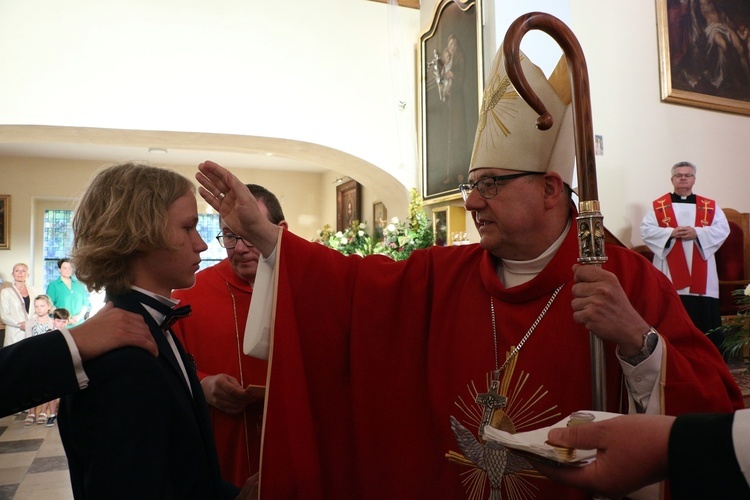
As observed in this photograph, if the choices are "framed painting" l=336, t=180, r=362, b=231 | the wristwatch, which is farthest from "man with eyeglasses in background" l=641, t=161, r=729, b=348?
"framed painting" l=336, t=180, r=362, b=231

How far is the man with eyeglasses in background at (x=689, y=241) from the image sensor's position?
5938 millimetres

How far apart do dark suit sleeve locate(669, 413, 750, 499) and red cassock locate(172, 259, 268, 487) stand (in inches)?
58.1

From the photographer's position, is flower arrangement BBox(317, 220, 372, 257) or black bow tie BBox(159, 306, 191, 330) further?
flower arrangement BBox(317, 220, 372, 257)

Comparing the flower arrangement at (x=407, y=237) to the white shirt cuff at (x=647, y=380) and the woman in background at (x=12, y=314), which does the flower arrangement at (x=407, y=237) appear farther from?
the white shirt cuff at (x=647, y=380)

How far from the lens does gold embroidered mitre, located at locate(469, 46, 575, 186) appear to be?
6.17 feet

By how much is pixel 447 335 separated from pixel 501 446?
428 mm

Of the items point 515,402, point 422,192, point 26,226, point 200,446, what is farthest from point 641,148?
point 26,226

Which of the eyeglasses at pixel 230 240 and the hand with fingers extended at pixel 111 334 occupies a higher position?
the eyeglasses at pixel 230 240

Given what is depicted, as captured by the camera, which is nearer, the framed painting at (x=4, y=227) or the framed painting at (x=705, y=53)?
the framed painting at (x=705, y=53)

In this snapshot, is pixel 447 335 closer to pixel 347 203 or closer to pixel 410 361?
pixel 410 361

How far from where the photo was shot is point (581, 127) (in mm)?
1442

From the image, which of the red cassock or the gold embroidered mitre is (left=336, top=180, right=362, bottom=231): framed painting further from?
the gold embroidered mitre

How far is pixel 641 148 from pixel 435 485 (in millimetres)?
5802

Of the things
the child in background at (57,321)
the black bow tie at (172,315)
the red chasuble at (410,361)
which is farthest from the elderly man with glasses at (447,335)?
the child in background at (57,321)
